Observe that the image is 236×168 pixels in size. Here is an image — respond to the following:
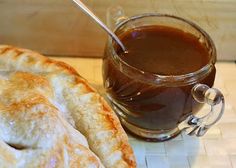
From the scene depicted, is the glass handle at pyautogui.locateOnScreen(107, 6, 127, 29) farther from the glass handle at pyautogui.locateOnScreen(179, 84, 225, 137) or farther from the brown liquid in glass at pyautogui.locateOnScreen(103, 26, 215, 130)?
the glass handle at pyautogui.locateOnScreen(179, 84, 225, 137)

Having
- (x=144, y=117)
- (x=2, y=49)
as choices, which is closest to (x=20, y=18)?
(x=2, y=49)

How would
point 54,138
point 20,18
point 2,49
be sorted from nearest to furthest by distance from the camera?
point 54,138, point 2,49, point 20,18

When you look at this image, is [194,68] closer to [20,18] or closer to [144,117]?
[144,117]

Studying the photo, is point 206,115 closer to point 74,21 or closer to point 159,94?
point 159,94

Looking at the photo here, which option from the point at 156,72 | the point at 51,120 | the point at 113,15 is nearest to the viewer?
the point at 51,120

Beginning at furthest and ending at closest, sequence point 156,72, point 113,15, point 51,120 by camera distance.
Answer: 1. point 113,15
2. point 156,72
3. point 51,120

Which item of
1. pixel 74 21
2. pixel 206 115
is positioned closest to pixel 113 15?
pixel 74 21

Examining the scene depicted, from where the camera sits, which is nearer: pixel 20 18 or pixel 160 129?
pixel 160 129
